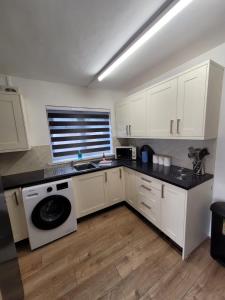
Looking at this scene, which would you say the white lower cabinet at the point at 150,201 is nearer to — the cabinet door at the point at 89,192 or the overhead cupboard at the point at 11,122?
the cabinet door at the point at 89,192

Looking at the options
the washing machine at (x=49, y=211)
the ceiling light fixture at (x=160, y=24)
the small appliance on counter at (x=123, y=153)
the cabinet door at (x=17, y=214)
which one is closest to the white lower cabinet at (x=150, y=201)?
the cabinet door at (x=17, y=214)

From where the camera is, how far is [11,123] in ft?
6.09

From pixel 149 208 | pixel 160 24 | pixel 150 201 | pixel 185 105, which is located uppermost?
pixel 160 24

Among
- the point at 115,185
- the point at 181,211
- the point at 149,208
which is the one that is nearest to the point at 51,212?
the point at 115,185

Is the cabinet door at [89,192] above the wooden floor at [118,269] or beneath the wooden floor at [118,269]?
above

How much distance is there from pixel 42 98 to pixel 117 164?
1.84 metres

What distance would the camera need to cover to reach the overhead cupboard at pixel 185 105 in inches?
58.1

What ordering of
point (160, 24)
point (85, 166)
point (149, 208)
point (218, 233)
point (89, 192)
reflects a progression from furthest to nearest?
point (85, 166) → point (89, 192) → point (149, 208) → point (218, 233) → point (160, 24)

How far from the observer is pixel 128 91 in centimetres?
316

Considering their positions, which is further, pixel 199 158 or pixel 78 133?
pixel 78 133

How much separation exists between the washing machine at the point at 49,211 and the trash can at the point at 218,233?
6.19 ft

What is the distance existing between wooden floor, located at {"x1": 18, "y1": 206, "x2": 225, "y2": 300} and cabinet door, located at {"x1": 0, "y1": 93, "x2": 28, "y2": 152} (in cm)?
151

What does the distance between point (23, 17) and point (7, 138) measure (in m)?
1.43

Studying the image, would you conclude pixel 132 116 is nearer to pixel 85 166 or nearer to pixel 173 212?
pixel 85 166
